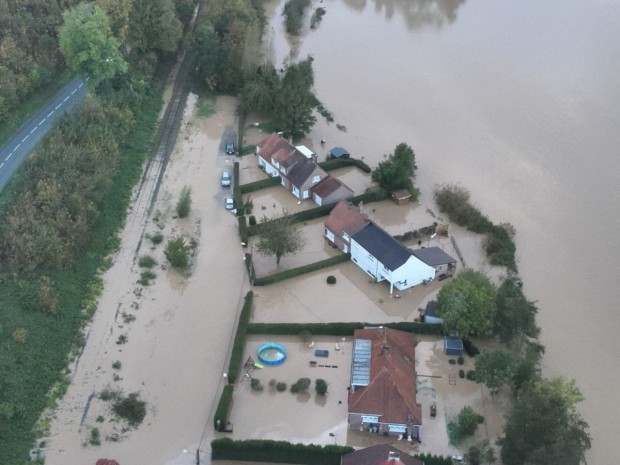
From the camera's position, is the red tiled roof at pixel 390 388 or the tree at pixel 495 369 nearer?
the red tiled roof at pixel 390 388

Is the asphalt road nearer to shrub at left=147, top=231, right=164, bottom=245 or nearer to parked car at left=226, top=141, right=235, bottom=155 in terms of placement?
shrub at left=147, top=231, right=164, bottom=245

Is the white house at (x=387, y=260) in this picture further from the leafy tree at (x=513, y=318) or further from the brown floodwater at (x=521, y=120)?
the brown floodwater at (x=521, y=120)

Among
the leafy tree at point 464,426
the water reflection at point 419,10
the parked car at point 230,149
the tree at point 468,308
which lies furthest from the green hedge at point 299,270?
the water reflection at point 419,10

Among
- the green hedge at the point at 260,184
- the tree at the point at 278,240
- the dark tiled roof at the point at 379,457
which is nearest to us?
the dark tiled roof at the point at 379,457

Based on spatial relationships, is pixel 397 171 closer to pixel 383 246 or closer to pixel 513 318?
pixel 383 246

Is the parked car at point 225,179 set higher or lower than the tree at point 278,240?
higher

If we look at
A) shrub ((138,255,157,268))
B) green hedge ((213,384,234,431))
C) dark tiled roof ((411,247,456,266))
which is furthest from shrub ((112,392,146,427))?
dark tiled roof ((411,247,456,266))

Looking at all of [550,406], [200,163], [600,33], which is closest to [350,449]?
[550,406]
